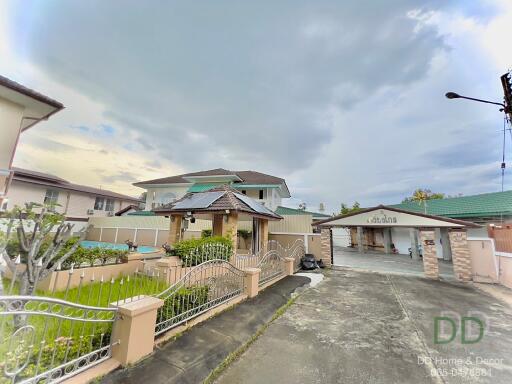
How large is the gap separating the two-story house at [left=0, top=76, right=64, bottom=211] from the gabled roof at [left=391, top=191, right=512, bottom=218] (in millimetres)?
25527

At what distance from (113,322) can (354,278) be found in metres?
11.1

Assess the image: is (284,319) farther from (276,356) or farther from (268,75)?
(268,75)

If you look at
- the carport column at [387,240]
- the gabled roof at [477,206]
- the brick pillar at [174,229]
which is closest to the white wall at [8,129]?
the brick pillar at [174,229]

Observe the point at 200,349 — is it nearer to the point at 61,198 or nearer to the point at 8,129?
the point at 8,129

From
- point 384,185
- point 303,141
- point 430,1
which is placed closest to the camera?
point 430,1

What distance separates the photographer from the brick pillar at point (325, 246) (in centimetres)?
1419

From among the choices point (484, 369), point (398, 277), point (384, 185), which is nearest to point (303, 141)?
point (398, 277)

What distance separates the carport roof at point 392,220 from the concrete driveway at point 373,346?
4607 millimetres

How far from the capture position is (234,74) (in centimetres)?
1228

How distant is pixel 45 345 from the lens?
2975 millimetres

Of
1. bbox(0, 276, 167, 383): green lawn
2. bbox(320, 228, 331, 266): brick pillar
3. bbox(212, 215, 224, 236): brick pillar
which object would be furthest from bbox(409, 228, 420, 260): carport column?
bbox(0, 276, 167, 383): green lawn

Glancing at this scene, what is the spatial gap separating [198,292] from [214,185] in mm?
20057

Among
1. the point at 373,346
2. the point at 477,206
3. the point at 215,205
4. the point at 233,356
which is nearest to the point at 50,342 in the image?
the point at 233,356

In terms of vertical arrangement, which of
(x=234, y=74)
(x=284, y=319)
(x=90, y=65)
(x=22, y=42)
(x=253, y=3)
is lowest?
(x=284, y=319)
